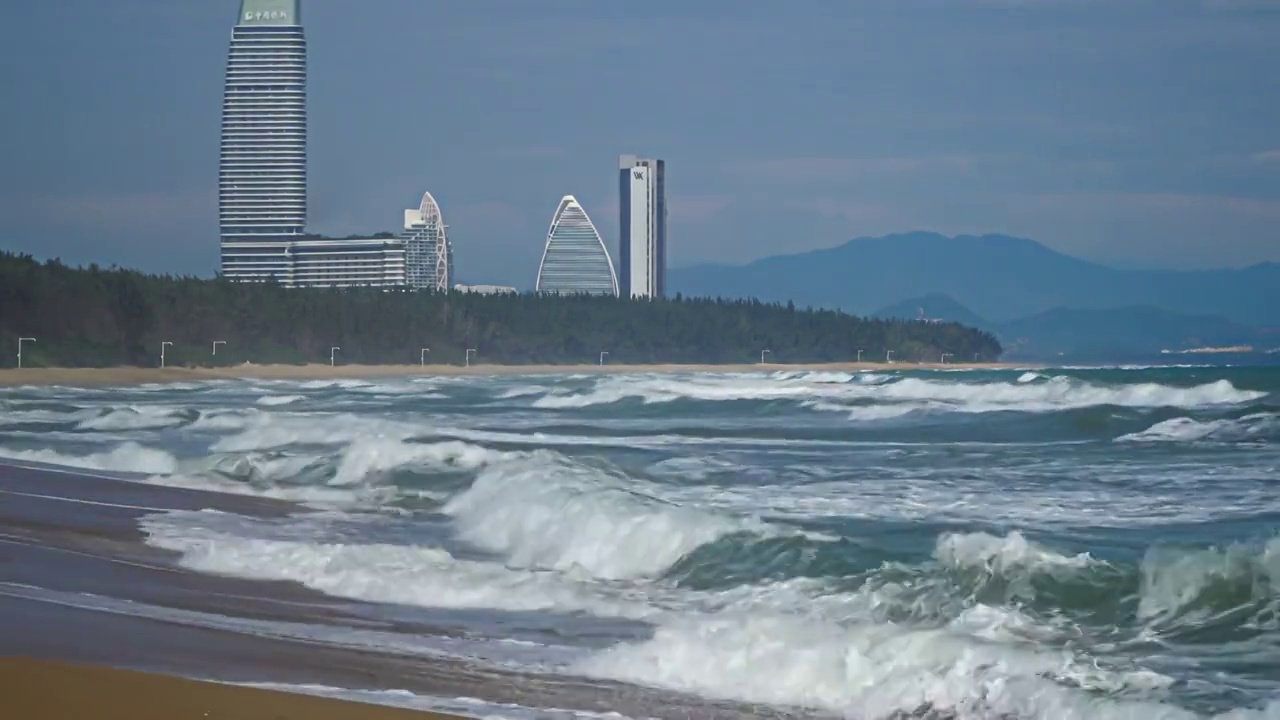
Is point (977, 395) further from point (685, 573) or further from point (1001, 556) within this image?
point (1001, 556)

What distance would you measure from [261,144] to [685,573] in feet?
534

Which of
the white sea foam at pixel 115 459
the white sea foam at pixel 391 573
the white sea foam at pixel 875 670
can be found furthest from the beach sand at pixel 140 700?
the white sea foam at pixel 115 459

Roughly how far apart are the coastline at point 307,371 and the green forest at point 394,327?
189 cm

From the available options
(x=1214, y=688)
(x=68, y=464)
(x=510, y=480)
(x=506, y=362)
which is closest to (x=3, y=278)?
(x=506, y=362)

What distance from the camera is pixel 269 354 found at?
95.5m

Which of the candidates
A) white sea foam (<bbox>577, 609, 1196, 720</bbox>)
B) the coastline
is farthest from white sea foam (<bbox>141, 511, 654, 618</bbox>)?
the coastline

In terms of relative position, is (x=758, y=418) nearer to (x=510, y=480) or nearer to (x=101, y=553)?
(x=510, y=480)

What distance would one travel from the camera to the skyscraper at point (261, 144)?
165625mm

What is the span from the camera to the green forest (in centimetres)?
7844

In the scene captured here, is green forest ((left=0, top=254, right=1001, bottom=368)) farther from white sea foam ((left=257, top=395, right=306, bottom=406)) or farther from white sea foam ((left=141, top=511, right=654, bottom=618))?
white sea foam ((left=141, top=511, right=654, bottom=618))

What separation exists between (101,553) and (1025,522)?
7.23 m

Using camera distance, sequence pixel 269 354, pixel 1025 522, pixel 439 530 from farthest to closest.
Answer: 1. pixel 269 354
2. pixel 439 530
3. pixel 1025 522

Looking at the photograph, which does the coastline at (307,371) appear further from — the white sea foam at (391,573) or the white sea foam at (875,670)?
the white sea foam at (875,670)

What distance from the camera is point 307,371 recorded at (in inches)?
3531
